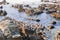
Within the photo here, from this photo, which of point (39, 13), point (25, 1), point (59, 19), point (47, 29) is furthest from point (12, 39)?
point (25, 1)

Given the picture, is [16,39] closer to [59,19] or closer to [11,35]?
[11,35]

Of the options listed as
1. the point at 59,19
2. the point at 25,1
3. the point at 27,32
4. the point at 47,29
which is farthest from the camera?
the point at 25,1

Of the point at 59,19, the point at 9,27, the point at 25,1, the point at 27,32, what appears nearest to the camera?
the point at 9,27

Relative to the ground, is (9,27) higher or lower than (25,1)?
higher

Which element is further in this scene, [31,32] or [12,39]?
[31,32]

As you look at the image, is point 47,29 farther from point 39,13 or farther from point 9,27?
point 39,13

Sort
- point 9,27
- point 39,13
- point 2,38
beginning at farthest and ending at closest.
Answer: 1. point 39,13
2. point 9,27
3. point 2,38

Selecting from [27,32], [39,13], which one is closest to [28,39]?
[27,32]

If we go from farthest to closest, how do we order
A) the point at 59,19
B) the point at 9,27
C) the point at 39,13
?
the point at 39,13 < the point at 59,19 < the point at 9,27

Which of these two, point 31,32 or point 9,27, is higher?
point 9,27
